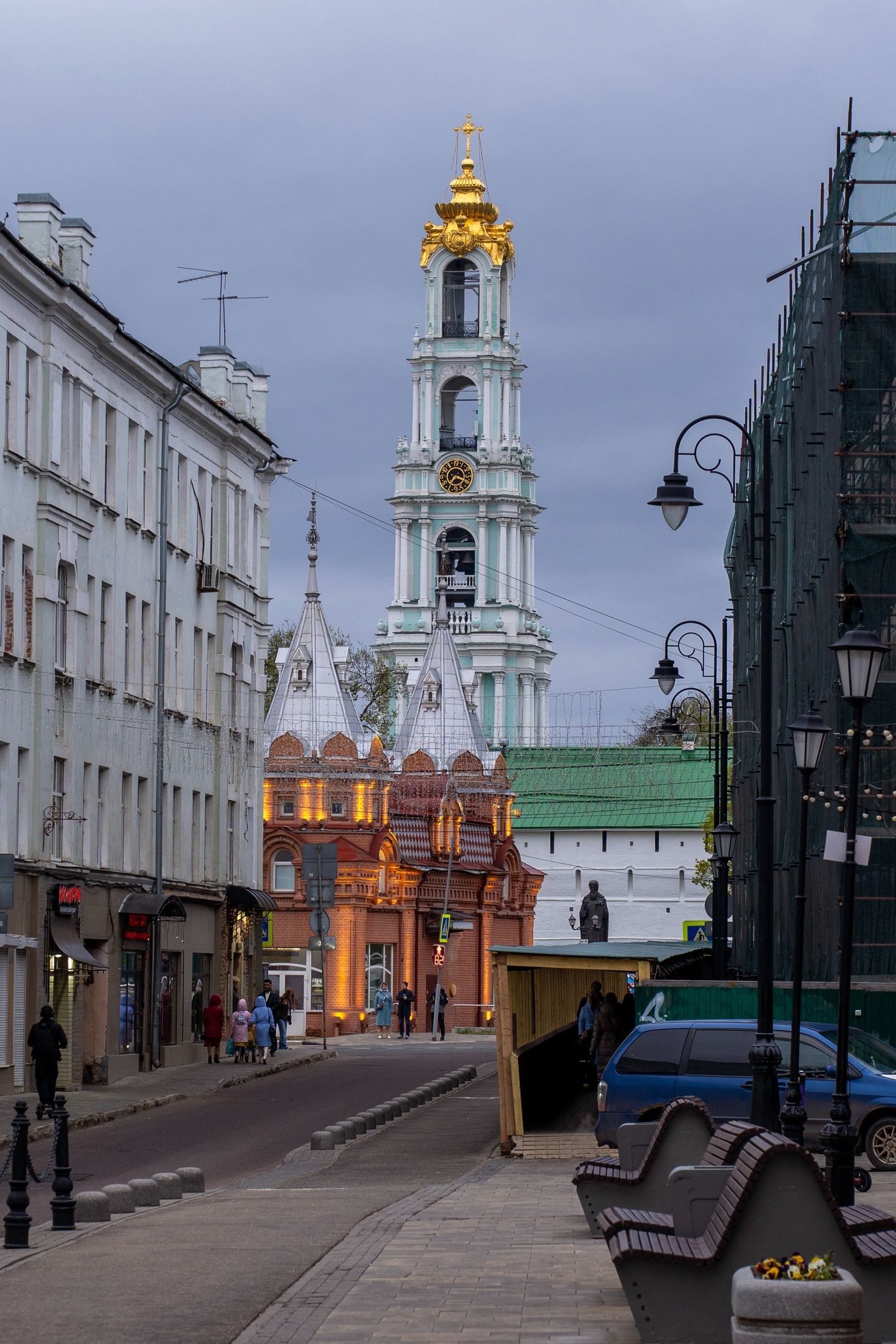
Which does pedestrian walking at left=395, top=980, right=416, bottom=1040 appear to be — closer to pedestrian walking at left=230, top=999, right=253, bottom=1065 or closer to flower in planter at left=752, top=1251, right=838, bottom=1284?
pedestrian walking at left=230, top=999, right=253, bottom=1065

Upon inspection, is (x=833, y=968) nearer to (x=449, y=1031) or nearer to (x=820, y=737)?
(x=820, y=737)

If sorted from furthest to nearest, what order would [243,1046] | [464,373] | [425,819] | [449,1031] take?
[464,373] → [425,819] → [449,1031] → [243,1046]

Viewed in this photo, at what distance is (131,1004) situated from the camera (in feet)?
135

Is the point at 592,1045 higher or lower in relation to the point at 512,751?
lower

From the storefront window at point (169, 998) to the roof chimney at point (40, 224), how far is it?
13780mm

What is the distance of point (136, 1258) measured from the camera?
45.3ft

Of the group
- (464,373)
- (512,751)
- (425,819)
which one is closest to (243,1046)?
(425,819)

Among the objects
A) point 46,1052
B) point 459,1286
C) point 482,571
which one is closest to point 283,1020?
point 46,1052

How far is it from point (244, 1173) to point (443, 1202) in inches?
227

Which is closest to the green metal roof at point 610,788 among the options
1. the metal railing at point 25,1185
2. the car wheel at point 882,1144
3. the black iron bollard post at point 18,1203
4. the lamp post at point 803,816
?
the car wheel at point 882,1144

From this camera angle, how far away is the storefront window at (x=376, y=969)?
75812mm

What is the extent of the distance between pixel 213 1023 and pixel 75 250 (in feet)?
50.6

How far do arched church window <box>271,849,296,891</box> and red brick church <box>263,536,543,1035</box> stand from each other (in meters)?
0.04

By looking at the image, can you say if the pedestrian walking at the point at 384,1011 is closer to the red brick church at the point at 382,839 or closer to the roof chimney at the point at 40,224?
the red brick church at the point at 382,839
